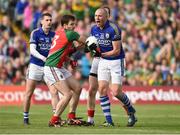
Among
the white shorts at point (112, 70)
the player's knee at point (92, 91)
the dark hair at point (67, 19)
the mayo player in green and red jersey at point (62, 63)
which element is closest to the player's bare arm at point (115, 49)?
the white shorts at point (112, 70)

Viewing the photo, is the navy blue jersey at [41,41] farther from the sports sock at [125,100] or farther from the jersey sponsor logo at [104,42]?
the sports sock at [125,100]

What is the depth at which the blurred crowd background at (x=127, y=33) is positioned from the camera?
106 ft

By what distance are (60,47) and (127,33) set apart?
15.9m

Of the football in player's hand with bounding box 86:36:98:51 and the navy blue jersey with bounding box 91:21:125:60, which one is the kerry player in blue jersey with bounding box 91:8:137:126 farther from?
the football in player's hand with bounding box 86:36:98:51

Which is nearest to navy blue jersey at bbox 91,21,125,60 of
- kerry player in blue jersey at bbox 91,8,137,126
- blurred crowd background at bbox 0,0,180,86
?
kerry player in blue jersey at bbox 91,8,137,126

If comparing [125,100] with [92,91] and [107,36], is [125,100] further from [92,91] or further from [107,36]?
[107,36]

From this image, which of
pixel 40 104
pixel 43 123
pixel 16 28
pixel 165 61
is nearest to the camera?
pixel 43 123

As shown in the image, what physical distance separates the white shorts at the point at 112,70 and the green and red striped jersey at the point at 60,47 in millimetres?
1096

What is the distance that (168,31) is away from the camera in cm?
3409

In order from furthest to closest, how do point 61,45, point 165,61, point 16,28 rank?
point 16,28 < point 165,61 < point 61,45

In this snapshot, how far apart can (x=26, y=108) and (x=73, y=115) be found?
1.58 m

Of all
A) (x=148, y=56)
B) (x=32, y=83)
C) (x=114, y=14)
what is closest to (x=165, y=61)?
(x=148, y=56)

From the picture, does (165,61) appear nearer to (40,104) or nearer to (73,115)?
(40,104)

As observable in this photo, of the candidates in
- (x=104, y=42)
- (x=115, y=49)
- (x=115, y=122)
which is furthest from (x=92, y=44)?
(x=115, y=122)
